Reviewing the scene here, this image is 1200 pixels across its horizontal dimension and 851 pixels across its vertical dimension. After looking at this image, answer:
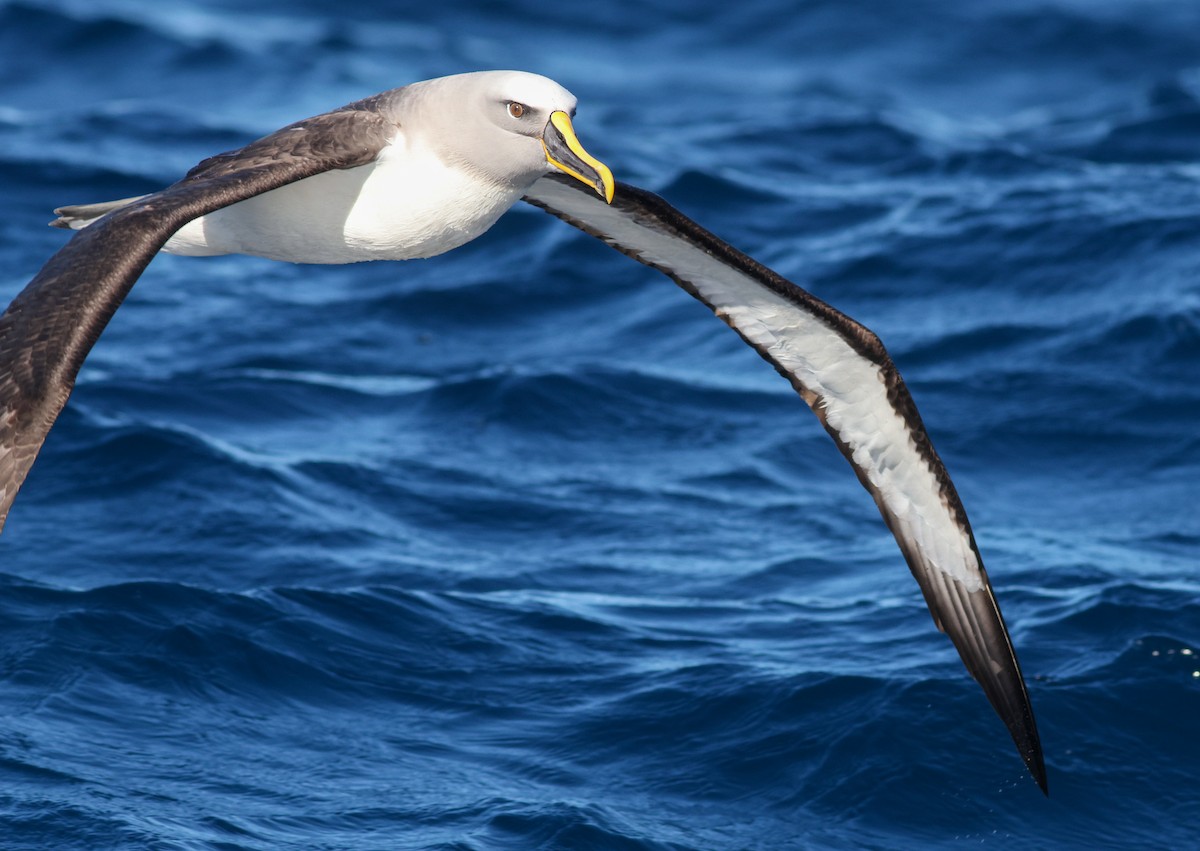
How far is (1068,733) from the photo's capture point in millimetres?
11422

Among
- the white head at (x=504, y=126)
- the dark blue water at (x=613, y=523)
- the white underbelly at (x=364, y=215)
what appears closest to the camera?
the white head at (x=504, y=126)

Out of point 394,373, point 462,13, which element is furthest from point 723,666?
point 462,13

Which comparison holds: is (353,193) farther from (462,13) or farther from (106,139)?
(462,13)

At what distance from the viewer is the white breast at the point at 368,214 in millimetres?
9195

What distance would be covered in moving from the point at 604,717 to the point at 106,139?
48.3ft

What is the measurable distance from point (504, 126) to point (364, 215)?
2.95 ft

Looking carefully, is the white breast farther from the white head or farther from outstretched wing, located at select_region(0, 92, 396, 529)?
outstretched wing, located at select_region(0, 92, 396, 529)

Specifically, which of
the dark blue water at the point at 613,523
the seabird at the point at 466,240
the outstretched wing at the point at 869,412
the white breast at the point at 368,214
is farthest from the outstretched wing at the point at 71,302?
the dark blue water at the point at 613,523

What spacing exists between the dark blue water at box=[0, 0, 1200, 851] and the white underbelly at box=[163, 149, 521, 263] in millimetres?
3175

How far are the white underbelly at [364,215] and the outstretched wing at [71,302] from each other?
756mm

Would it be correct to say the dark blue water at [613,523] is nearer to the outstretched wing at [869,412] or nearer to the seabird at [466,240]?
the outstretched wing at [869,412]

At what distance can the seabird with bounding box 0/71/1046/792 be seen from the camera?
7.50 m

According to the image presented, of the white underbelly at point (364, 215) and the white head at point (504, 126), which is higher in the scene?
the white head at point (504, 126)

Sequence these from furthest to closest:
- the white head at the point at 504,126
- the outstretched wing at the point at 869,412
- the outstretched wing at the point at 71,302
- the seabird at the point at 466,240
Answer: the outstretched wing at the point at 869,412, the white head at the point at 504,126, the seabird at the point at 466,240, the outstretched wing at the point at 71,302
